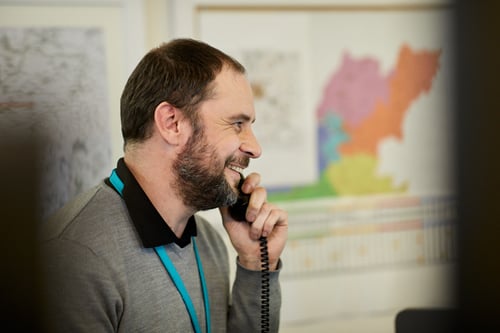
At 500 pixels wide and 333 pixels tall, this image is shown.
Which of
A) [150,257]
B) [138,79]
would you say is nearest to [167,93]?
[138,79]

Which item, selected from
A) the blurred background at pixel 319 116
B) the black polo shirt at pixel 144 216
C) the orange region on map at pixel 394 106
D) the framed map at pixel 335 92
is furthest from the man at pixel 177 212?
the orange region on map at pixel 394 106

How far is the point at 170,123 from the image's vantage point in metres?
1.26

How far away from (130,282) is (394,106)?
164 cm

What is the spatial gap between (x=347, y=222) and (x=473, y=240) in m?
2.09

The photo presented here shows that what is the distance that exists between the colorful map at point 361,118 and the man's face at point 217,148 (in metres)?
0.95

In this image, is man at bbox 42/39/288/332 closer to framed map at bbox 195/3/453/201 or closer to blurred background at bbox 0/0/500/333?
blurred background at bbox 0/0/500/333

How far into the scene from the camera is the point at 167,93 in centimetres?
125

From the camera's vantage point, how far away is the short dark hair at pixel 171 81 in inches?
49.3

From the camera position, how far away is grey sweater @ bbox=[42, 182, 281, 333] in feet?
3.28

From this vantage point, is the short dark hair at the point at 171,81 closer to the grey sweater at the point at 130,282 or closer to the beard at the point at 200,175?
the beard at the point at 200,175

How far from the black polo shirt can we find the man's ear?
134mm

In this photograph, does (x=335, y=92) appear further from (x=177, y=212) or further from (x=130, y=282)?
(x=130, y=282)

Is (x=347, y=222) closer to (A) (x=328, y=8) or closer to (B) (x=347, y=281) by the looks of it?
(B) (x=347, y=281)

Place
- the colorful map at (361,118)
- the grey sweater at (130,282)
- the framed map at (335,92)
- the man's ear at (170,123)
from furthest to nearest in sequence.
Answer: the colorful map at (361,118)
the framed map at (335,92)
the man's ear at (170,123)
the grey sweater at (130,282)
